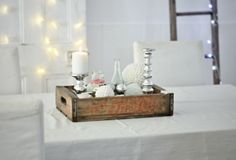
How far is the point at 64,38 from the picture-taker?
11.5 ft

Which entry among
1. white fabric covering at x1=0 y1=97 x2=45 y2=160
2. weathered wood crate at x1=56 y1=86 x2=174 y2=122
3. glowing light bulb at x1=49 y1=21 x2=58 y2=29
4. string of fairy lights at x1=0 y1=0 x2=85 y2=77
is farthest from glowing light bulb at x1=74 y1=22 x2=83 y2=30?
white fabric covering at x1=0 y1=97 x2=45 y2=160

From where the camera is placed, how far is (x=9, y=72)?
2482 mm

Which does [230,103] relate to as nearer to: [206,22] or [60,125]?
[60,125]

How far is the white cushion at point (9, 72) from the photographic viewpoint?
8.11 feet

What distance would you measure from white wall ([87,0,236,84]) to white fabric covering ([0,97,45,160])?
8.65ft

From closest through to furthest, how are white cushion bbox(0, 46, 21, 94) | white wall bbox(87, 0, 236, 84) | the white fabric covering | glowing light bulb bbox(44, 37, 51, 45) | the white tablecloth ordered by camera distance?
the white fabric covering < the white tablecloth < white cushion bbox(0, 46, 21, 94) < glowing light bulb bbox(44, 37, 51, 45) < white wall bbox(87, 0, 236, 84)

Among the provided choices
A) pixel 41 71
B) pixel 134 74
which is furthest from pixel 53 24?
pixel 134 74

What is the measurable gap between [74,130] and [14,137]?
50 cm

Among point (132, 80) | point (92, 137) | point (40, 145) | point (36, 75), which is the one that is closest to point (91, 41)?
point (36, 75)

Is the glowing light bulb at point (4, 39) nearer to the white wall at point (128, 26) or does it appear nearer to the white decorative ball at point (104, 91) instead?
the white wall at point (128, 26)

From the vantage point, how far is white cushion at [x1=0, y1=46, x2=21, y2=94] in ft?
8.11

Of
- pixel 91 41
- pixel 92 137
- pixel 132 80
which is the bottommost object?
pixel 92 137

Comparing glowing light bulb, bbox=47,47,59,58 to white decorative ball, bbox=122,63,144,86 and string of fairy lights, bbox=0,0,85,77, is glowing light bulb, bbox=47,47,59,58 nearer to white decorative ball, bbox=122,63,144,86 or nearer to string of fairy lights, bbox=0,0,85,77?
string of fairy lights, bbox=0,0,85,77

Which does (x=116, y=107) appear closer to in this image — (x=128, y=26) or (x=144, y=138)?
(x=144, y=138)
